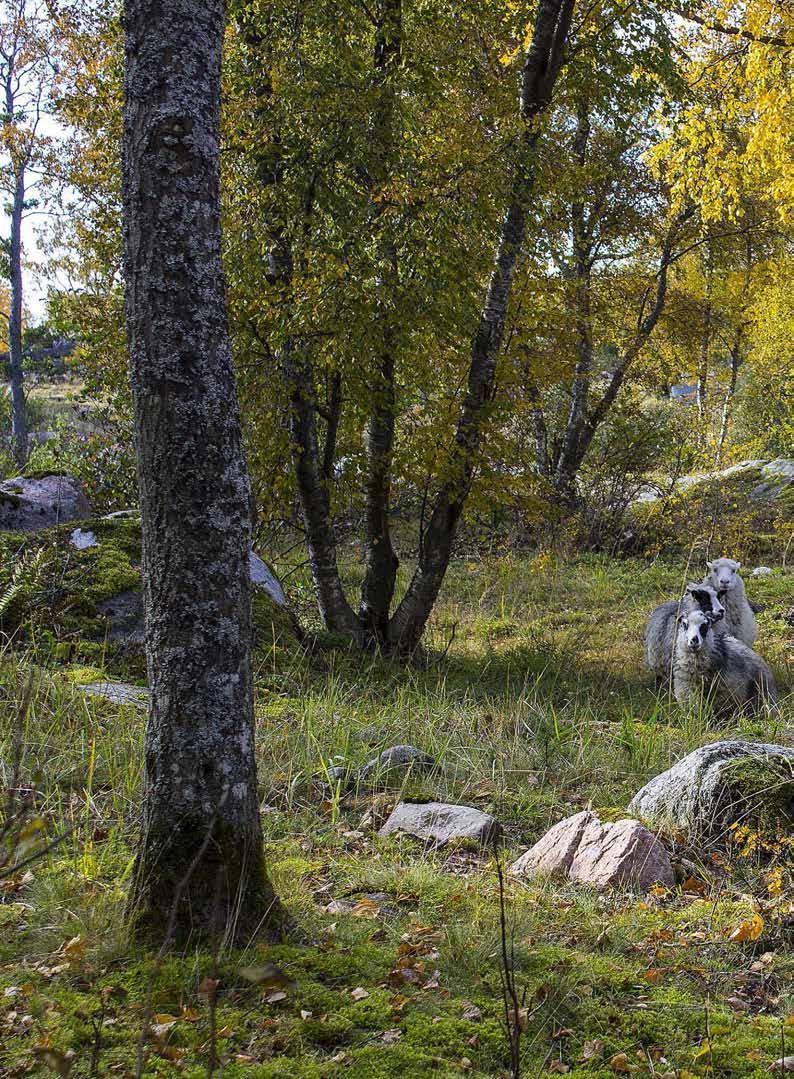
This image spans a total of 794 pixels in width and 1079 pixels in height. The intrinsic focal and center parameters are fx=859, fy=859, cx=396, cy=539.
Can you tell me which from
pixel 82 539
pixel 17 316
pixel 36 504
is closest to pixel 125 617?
A: pixel 82 539

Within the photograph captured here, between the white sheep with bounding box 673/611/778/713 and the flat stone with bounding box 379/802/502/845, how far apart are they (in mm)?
3131

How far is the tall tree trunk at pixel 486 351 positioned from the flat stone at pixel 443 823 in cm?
437

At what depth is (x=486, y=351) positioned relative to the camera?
877 cm

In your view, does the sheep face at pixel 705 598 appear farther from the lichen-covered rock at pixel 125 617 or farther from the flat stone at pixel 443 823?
the lichen-covered rock at pixel 125 617

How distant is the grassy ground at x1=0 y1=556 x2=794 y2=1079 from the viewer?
8.30ft

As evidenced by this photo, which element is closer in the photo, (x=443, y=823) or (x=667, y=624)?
(x=443, y=823)

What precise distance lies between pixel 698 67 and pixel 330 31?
836 cm

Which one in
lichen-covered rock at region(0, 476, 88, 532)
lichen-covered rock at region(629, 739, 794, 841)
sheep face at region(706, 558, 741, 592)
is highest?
lichen-covered rock at region(0, 476, 88, 532)

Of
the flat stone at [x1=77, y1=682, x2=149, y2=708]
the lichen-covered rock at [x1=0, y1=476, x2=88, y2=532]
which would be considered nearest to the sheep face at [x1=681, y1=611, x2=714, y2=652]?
the flat stone at [x1=77, y1=682, x2=149, y2=708]

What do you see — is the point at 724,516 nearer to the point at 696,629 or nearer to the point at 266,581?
the point at 696,629

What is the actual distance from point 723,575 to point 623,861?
18.3ft

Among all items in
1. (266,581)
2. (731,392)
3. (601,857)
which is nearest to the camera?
(601,857)

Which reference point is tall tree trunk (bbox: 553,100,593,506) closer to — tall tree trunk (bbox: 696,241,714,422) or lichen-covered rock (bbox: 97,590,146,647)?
tall tree trunk (bbox: 696,241,714,422)

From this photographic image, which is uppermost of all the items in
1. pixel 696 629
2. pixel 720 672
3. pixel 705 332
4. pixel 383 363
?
pixel 705 332
